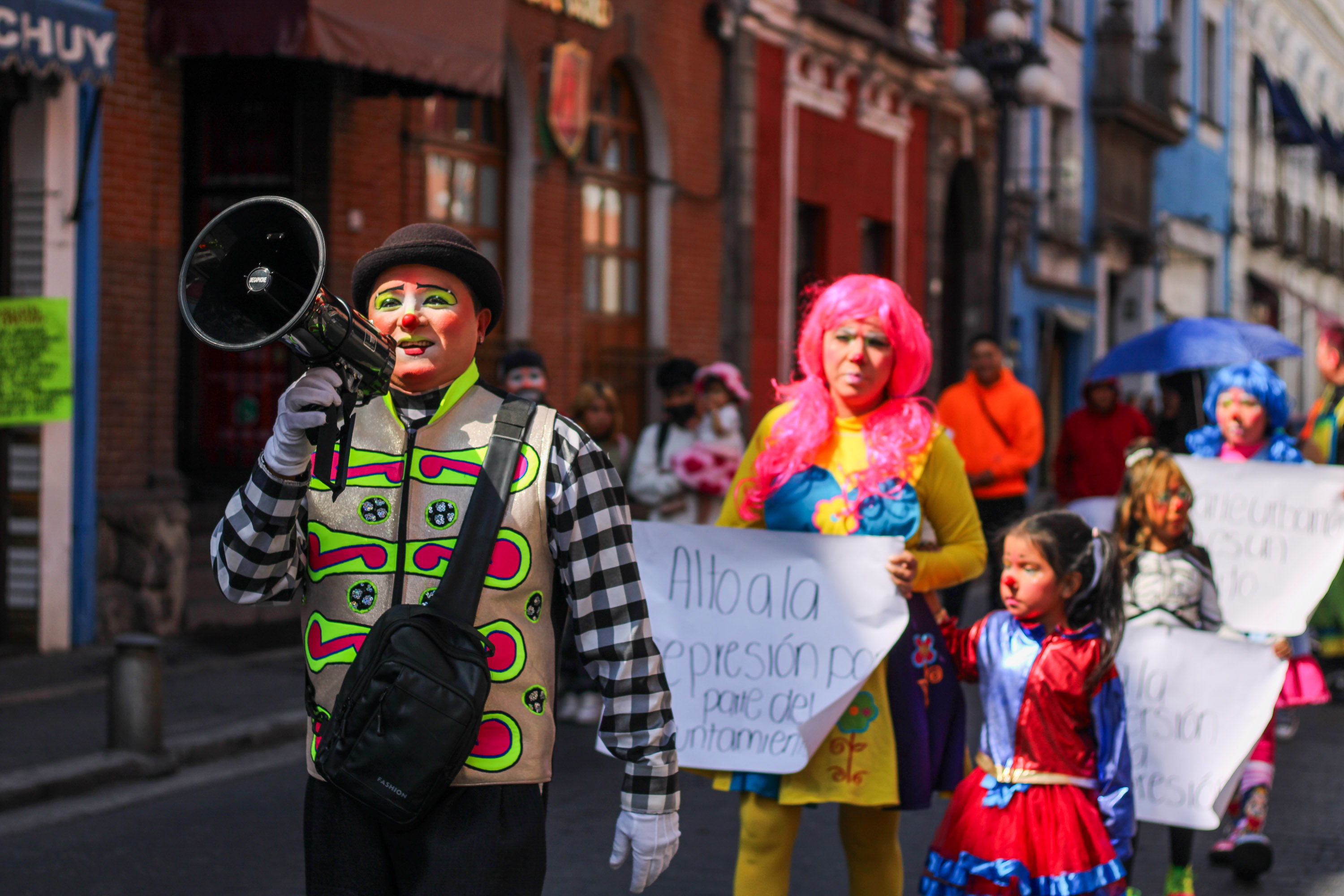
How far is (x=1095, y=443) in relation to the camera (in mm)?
11867

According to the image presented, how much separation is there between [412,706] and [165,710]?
19.6 ft

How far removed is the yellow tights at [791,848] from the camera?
4.15 meters

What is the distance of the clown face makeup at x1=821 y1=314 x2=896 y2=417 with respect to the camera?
420 centimetres

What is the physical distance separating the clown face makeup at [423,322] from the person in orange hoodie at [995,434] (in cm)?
731

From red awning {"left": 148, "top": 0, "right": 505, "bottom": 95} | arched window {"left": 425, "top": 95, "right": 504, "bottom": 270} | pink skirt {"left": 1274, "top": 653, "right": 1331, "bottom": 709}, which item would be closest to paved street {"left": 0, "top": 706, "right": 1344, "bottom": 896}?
pink skirt {"left": 1274, "top": 653, "right": 1331, "bottom": 709}

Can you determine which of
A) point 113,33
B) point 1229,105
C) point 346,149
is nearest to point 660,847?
point 113,33

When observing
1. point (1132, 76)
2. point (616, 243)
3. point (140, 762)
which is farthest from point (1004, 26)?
point (1132, 76)

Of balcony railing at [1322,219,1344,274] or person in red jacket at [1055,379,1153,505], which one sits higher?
balcony railing at [1322,219,1344,274]

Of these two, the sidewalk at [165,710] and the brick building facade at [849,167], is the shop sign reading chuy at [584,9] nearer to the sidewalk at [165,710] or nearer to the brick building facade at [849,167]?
the brick building facade at [849,167]

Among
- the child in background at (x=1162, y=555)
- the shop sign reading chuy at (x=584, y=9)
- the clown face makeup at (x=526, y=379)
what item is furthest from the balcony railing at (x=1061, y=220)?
the child in background at (x=1162, y=555)

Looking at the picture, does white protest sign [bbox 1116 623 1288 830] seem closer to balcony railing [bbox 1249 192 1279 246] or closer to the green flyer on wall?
the green flyer on wall

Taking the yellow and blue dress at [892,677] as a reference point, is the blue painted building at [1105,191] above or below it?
above

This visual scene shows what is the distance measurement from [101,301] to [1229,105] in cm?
3257

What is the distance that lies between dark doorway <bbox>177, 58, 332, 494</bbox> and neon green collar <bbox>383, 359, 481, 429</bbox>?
9.00m
